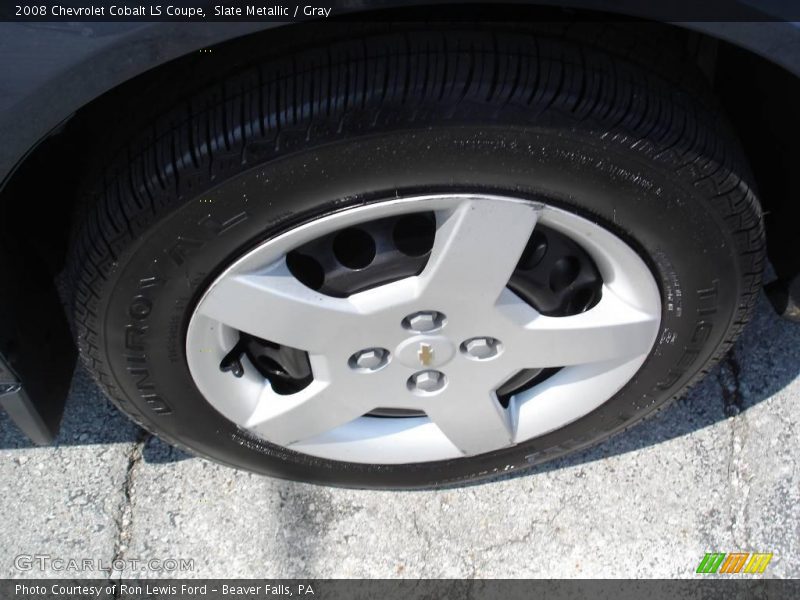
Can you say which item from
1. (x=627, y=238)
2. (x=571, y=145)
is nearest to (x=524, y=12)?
(x=571, y=145)

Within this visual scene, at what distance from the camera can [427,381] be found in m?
1.86

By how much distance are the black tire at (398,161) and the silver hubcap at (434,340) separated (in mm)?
46

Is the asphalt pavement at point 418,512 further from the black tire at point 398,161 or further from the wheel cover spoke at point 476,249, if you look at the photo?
the wheel cover spoke at point 476,249

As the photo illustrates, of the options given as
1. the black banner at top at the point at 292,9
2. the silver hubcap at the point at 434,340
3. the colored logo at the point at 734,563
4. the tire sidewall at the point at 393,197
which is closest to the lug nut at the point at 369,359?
the silver hubcap at the point at 434,340

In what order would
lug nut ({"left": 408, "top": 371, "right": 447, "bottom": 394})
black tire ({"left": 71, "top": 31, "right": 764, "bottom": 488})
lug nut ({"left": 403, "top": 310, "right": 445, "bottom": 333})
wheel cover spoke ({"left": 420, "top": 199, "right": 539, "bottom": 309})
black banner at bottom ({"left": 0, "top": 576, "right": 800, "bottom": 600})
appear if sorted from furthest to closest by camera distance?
black banner at bottom ({"left": 0, "top": 576, "right": 800, "bottom": 600}) → lug nut ({"left": 408, "top": 371, "right": 447, "bottom": 394}) → lug nut ({"left": 403, "top": 310, "right": 445, "bottom": 333}) → wheel cover spoke ({"left": 420, "top": 199, "right": 539, "bottom": 309}) → black tire ({"left": 71, "top": 31, "right": 764, "bottom": 488})

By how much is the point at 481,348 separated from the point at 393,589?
677mm

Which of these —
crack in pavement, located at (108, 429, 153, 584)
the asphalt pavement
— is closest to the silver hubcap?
the asphalt pavement

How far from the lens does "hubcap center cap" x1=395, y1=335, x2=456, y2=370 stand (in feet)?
5.68

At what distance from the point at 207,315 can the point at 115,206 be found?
27cm

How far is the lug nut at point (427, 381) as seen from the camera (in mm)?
1853

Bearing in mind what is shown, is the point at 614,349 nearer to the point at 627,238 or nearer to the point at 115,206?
the point at 627,238

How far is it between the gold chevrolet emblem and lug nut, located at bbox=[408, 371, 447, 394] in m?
0.06

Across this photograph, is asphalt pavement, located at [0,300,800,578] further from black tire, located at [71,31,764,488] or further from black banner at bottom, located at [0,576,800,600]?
black tire, located at [71,31,764,488]

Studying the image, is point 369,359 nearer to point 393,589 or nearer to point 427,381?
point 427,381
